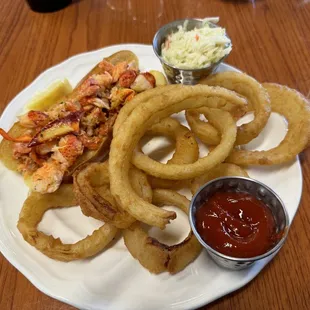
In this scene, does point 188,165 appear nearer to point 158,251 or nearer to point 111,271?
point 158,251

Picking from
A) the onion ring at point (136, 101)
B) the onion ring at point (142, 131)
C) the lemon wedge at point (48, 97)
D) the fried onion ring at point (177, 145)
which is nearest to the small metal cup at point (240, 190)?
the onion ring at point (142, 131)

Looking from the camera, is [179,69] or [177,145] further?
[179,69]

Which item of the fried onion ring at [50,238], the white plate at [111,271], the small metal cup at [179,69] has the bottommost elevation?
the white plate at [111,271]

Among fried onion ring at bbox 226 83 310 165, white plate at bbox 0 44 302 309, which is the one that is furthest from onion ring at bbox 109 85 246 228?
white plate at bbox 0 44 302 309

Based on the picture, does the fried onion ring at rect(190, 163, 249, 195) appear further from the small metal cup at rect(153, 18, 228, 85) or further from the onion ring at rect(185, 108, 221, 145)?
the small metal cup at rect(153, 18, 228, 85)

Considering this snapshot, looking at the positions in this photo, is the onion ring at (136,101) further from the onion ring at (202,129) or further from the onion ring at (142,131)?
the onion ring at (202,129)

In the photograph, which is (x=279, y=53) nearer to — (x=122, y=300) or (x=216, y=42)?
(x=216, y=42)

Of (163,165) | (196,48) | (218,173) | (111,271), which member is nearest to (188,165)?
(163,165)
